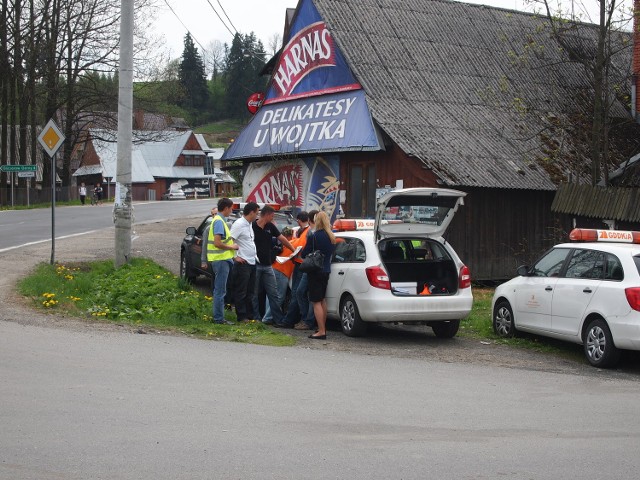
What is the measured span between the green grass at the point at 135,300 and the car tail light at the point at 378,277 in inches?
56.1

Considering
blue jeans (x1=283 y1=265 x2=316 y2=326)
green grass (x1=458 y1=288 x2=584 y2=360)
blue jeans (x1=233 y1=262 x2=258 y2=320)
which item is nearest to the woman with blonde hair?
blue jeans (x1=283 y1=265 x2=316 y2=326)

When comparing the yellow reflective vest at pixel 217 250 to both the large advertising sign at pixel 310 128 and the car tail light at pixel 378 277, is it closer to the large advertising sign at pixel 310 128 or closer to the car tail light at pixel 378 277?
the car tail light at pixel 378 277

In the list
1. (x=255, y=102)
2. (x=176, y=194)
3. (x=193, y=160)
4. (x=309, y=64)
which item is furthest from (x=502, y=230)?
(x=193, y=160)

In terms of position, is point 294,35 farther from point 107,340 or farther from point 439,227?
point 107,340

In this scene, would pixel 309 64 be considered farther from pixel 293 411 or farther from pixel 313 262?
pixel 293 411

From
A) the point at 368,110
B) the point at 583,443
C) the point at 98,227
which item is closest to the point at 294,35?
the point at 368,110

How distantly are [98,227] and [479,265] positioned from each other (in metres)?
16.6

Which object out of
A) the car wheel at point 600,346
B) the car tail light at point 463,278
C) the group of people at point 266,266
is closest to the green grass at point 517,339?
the car wheel at point 600,346

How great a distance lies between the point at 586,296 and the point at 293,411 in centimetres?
547

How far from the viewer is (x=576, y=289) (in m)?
12.4

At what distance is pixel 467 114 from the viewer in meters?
24.2

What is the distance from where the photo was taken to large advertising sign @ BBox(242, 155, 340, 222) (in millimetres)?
24641

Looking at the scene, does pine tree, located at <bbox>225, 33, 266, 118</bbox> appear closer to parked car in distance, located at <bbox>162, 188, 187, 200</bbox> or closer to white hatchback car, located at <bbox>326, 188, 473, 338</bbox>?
A: parked car in distance, located at <bbox>162, 188, 187, 200</bbox>

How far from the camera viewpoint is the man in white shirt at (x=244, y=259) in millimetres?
14094
